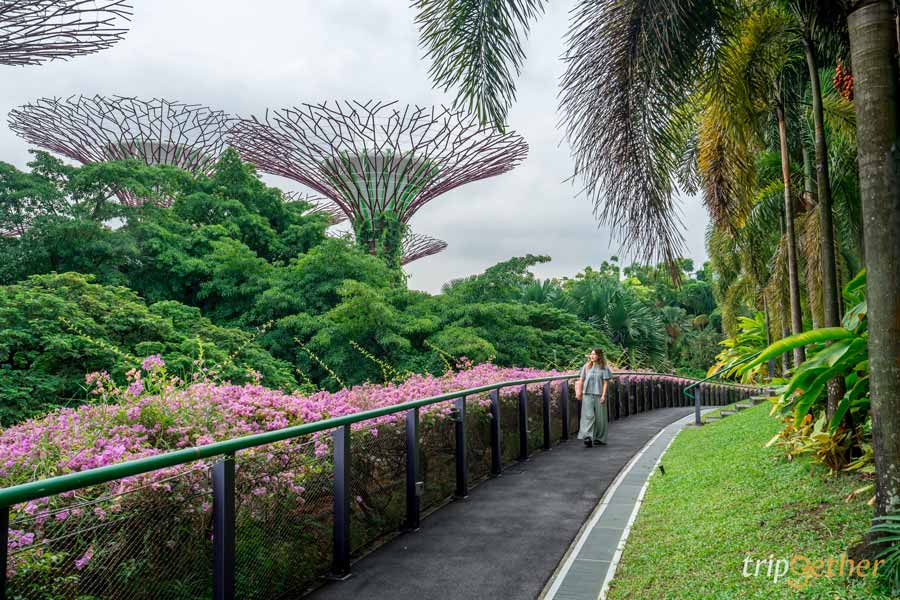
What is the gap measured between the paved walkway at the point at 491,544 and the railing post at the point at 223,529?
0.80 m

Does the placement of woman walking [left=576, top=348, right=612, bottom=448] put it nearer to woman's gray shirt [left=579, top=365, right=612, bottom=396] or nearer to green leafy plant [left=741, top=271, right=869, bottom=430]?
woman's gray shirt [left=579, top=365, right=612, bottom=396]

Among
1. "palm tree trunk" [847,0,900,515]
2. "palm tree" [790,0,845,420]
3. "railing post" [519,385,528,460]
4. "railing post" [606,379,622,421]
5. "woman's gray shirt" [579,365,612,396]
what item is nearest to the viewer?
"palm tree trunk" [847,0,900,515]

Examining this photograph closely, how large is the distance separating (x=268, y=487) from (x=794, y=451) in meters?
4.99

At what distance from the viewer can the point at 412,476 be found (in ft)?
17.2

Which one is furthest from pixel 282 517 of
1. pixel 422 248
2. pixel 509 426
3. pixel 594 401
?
pixel 422 248

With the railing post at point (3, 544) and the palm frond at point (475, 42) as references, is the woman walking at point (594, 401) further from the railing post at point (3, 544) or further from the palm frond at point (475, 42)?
the railing post at point (3, 544)

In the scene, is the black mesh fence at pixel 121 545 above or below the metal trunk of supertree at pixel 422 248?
below

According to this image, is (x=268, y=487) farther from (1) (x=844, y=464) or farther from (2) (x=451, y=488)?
(1) (x=844, y=464)

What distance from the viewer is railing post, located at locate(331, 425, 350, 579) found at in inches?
165

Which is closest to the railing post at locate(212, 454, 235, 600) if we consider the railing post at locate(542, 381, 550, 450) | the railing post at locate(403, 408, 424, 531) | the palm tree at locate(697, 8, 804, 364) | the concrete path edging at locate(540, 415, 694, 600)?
the concrete path edging at locate(540, 415, 694, 600)

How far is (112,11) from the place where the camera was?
12.5m

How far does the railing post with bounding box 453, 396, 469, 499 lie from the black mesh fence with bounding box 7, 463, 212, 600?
334 cm

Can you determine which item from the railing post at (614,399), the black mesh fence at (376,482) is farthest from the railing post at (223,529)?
the railing post at (614,399)

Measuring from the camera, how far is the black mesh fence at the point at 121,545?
2439mm
